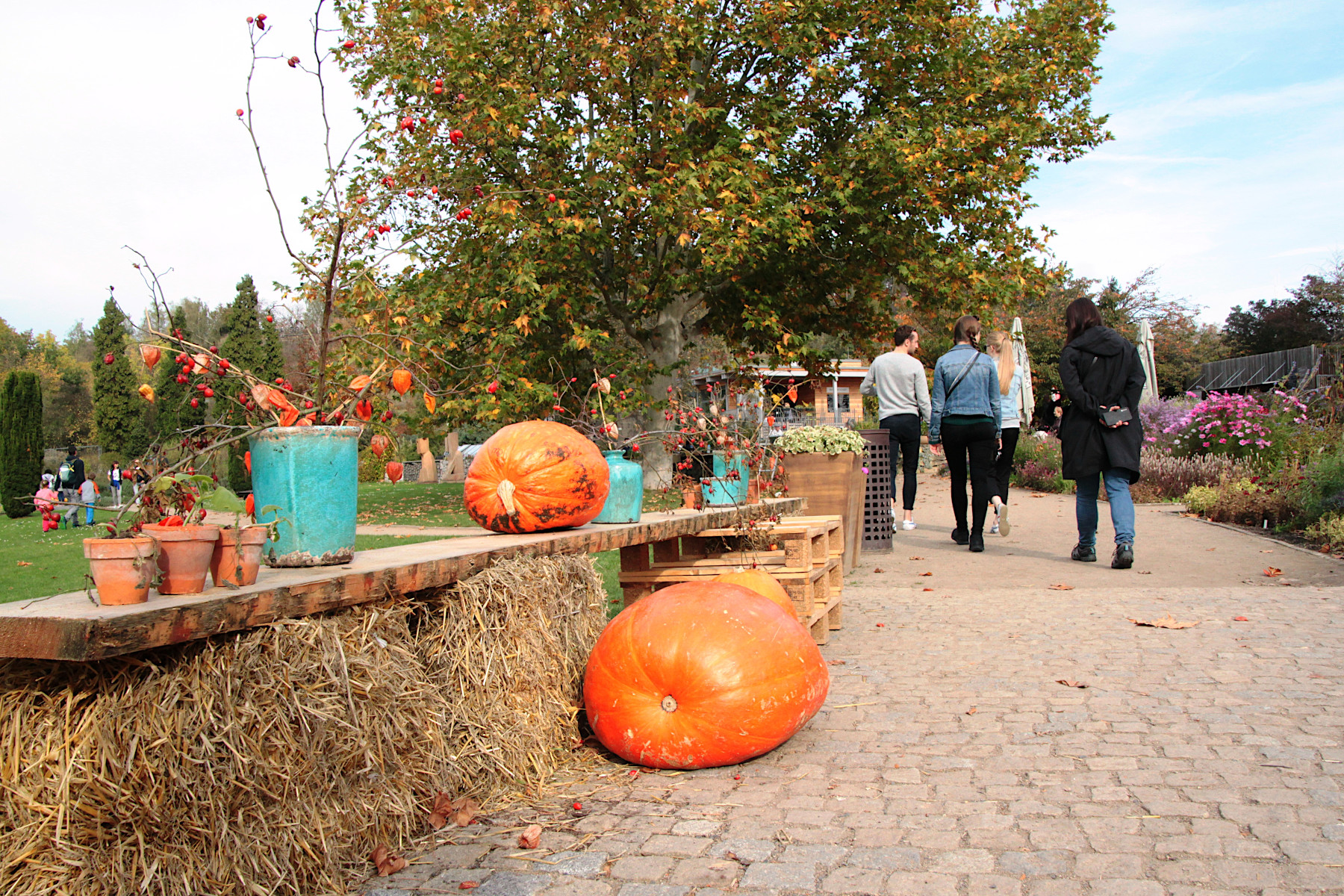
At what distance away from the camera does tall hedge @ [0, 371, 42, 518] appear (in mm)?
26875

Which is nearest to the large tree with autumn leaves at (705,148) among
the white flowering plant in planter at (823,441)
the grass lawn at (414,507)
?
the grass lawn at (414,507)

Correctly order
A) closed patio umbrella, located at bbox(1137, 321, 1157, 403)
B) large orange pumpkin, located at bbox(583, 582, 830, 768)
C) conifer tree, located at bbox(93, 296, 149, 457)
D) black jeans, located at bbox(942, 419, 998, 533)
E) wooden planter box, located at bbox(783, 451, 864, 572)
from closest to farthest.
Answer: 1. large orange pumpkin, located at bbox(583, 582, 830, 768)
2. wooden planter box, located at bbox(783, 451, 864, 572)
3. black jeans, located at bbox(942, 419, 998, 533)
4. closed patio umbrella, located at bbox(1137, 321, 1157, 403)
5. conifer tree, located at bbox(93, 296, 149, 457)

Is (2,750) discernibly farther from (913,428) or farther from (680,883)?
(913,428)

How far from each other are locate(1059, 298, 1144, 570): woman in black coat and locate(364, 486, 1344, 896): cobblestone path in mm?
1982

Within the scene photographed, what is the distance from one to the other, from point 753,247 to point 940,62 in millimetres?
3991

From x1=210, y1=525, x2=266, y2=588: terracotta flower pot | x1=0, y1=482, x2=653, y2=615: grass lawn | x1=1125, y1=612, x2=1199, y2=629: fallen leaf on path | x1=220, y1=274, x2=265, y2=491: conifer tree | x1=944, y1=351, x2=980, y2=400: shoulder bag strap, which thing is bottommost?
x1=0, y1=482, x2=653, y2=615: grass lawn

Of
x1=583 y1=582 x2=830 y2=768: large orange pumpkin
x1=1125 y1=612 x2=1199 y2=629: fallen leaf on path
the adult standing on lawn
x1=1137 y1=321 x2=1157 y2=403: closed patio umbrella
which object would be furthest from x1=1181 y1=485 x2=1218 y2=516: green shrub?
x1=583 y1=582 x2=830 y2=768: large orange pumpkin

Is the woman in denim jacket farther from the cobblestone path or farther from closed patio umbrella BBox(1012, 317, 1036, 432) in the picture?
the cobblestone path

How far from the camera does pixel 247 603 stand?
215cm

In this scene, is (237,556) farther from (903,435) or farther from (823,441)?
(903,435)

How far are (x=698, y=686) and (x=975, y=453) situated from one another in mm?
5833

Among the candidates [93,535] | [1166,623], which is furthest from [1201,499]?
[93,535]

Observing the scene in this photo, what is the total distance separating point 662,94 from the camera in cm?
1347

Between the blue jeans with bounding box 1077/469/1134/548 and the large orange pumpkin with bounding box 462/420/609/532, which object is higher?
the large orange pumpkin with bounding box 462/420/609/532
